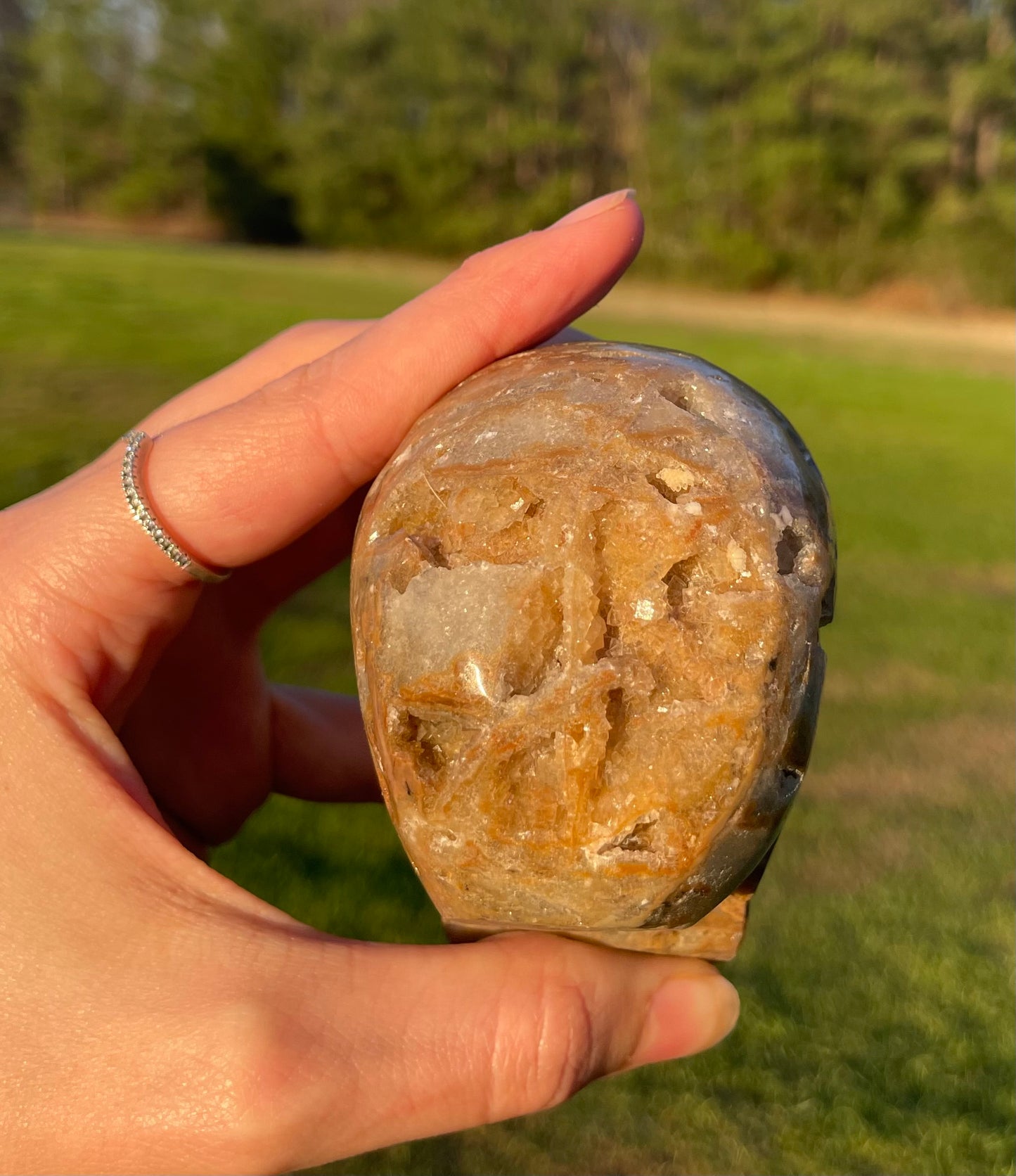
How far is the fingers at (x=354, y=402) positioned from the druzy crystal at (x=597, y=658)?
0.35 metres

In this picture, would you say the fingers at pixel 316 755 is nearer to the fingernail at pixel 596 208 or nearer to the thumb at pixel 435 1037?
the thumb at pixel 435 1037

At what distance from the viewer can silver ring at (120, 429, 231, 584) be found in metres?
2.05

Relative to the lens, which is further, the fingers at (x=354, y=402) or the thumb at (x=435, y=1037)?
the fingers at (x=354, y=402)

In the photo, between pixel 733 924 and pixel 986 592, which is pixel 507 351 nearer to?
pixel 733 924

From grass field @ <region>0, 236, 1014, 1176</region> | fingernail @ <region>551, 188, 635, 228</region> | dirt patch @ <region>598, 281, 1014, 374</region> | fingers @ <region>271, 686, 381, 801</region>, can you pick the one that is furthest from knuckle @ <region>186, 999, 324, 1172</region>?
dirt patch @ <region>598, 281, 1014, 374</region>

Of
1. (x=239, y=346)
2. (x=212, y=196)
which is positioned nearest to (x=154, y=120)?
(x=212, y=196)

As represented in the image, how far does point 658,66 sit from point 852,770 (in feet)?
85.2

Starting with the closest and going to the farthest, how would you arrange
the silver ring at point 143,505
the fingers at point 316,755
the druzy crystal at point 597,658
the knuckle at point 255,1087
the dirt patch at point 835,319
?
1. the knuckle at point 255,1087
2. the druzy crystal at point 597,658
3. the silver ring at point 143,505
4. the fingers at point 316,755
5. the dirt patch at point 835,319

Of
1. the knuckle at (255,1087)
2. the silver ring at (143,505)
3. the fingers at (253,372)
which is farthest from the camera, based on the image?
the fingers at (253,372)

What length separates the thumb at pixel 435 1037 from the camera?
1.61 m

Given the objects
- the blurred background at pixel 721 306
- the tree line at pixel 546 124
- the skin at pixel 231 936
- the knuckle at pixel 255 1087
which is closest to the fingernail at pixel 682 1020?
the skin at pixel 231 936

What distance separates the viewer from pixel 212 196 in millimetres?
37875

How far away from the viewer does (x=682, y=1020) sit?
6.31ft

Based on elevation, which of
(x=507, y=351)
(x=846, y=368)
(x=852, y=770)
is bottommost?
(x=846, y=368)
